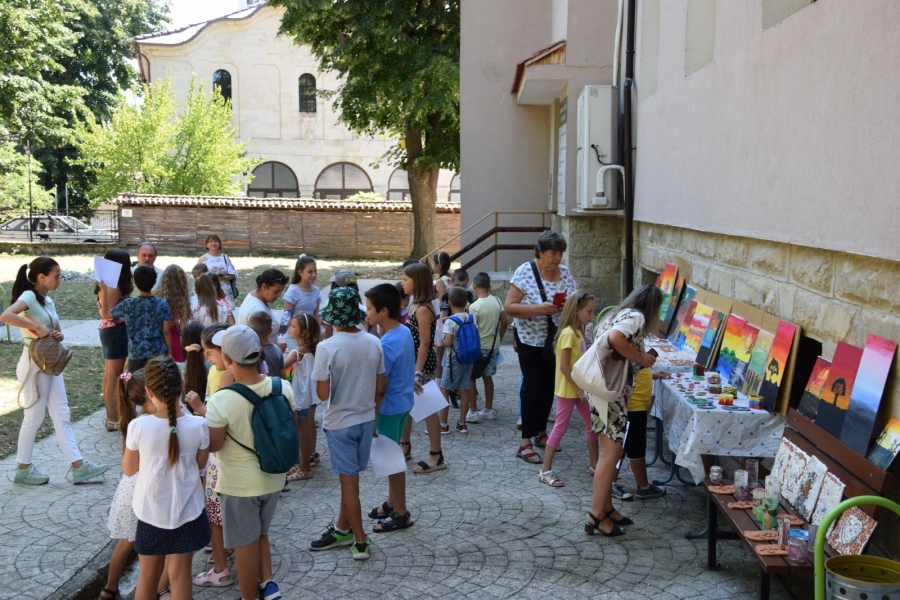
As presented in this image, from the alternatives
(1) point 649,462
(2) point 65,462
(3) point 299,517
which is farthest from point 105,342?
(1) point 649,462

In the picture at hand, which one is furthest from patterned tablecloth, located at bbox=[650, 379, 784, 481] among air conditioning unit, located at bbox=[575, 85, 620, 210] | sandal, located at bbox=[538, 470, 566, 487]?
air conditioning unit, located at bbox=[575, 85, 620, 210]

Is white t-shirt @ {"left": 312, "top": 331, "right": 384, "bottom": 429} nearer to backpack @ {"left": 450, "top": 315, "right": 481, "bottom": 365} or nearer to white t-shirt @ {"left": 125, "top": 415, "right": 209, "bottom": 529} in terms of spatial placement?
Answer: white t-shirt @ {"left": 125, "top": 415, "right": 209, "bottom": 529}

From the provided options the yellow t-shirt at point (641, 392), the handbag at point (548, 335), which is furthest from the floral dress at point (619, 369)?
the handbag at point (548, 335)

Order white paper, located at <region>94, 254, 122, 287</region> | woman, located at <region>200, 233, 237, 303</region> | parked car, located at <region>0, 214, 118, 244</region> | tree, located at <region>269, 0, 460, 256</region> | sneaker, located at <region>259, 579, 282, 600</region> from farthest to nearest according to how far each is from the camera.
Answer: parked car, located at <region>0, 214, 118, 244</region>
tree, located at <region>269, 0, 460, 256</region>
woman, located at <region>200, 233, 237, 303</region>
white paper, located at <region>94, 254, 122, 287</region>
sneaker, located at <region>259, 579, 282, 600</region>

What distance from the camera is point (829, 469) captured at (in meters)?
4.41

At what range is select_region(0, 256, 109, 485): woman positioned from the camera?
21.1 ft

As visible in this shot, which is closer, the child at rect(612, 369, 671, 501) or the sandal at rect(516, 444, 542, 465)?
the child at rect(612, 369, 671, 501)

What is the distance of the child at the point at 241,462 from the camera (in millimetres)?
4473

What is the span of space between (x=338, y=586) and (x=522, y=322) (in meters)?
3.03

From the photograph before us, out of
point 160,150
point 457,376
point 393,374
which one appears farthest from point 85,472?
point 160,150

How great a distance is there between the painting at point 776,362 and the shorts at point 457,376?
3084 millimetres

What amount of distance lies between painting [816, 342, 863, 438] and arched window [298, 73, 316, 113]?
4295 cm

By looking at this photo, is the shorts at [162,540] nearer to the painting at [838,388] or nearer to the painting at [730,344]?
the painting at [838,388]

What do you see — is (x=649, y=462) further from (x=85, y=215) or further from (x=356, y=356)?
(x=85, y=215)
